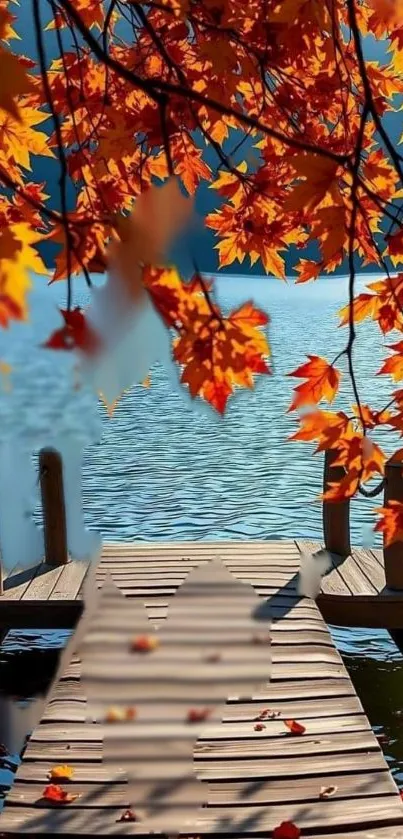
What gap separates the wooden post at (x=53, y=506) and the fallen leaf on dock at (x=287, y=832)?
2910 mm

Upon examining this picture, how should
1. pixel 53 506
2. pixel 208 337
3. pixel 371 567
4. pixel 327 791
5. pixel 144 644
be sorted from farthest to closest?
1. pixel 53 506
2. pixel 371 567
3. pixel 144 644
4. pixel 327 791
5. pixel 208 337

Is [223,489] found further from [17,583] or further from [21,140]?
[21,140]

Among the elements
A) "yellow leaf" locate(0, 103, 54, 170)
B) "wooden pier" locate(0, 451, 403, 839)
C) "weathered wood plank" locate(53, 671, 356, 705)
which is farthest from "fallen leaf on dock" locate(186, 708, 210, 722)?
"yellow leaf" locate(0, 103, 54, 170)

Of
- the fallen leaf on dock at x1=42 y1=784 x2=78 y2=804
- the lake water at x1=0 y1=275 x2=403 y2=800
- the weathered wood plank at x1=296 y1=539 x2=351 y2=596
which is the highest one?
the fallen leaf on dock at x1=42 y1=784 x2=78 y2=804

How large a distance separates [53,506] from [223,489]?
216 inches

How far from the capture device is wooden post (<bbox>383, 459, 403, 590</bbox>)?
4.51m

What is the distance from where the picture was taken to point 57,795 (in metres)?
2.62

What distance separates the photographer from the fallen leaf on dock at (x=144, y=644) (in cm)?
326

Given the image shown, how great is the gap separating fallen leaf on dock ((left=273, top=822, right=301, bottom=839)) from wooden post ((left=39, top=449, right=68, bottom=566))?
2910 millimetres

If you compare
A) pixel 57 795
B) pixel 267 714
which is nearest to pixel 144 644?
→ pixel 267 714

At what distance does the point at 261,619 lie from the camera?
4141 mm

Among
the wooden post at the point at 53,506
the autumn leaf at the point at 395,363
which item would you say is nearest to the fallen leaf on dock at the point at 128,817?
the autumn leaf at the point at 395,363

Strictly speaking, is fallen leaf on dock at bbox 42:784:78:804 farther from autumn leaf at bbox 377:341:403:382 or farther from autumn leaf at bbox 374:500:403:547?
autumn leaf at bbox 377:341:403:382

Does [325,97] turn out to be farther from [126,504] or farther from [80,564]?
[126,504]
